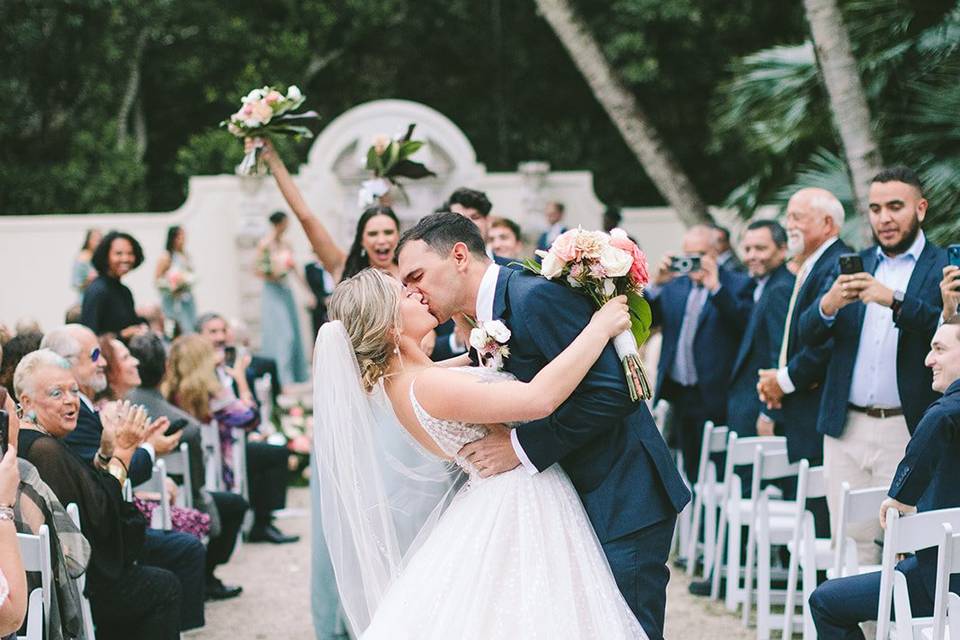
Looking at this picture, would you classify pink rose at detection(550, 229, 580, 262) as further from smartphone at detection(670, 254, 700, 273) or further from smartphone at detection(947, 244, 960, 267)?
smartphone at detection(670, 254, 700, 273)

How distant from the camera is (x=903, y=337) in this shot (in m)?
5.52

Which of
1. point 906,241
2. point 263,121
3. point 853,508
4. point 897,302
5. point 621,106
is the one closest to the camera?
point 853,508

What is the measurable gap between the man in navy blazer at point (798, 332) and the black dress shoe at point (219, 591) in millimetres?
3119

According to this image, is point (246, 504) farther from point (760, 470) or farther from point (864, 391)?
point (864, 391)

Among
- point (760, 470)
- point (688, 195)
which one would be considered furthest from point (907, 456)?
point (688, 195)

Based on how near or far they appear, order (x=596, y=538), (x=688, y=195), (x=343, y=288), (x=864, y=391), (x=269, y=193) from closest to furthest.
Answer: (x=596, y=538) < (x=343, y=288) < (x=864, y=391) < (x=688, y=195) < (x=269, y=193)

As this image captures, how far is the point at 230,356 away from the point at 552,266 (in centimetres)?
589

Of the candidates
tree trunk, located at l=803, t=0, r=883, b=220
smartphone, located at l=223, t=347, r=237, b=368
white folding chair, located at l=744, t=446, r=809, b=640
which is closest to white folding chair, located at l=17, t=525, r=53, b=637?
white folding chair, located at l=744, t=446, r=809, b=640

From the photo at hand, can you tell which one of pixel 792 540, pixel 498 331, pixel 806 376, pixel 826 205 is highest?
pixel 826 205

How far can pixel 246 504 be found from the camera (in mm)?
7297

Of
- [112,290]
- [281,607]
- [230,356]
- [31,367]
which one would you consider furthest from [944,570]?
[230,356]

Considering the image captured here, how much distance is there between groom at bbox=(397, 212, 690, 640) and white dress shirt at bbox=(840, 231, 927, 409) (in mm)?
2402

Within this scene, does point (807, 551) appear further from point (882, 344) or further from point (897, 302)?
point (897, 302)

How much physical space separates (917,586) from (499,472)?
1.64 meters
